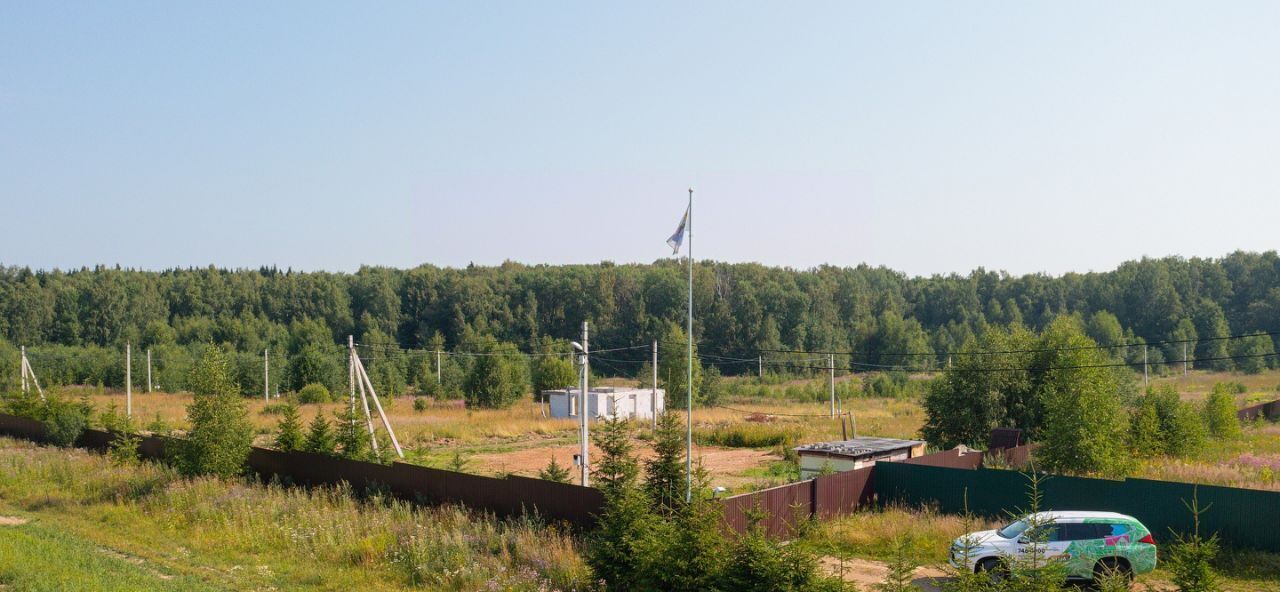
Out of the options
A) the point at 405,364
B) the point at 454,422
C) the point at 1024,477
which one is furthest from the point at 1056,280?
the point at 1024,477

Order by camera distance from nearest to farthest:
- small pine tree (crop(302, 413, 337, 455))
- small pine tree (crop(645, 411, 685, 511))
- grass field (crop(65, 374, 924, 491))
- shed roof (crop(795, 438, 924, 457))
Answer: small pine tree (crop(645, 411, 685, 511)) < shed roof (crop(795, 438, 924, 457)) < small pine tree (crop(302, 413, 337, 455)) < grass field (crop(65, 374, 924, 491))

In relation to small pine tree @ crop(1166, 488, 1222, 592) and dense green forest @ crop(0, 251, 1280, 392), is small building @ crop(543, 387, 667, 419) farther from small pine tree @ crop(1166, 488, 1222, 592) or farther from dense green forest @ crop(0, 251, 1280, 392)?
small pine tree @ crop(1166, 488, 1222, 592)

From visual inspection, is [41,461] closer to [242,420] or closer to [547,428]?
[242,420]

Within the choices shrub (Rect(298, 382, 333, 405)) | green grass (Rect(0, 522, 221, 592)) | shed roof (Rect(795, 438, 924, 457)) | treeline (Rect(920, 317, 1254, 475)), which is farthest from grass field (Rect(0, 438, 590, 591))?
shrub (Rect(298, 382, 333, 405))

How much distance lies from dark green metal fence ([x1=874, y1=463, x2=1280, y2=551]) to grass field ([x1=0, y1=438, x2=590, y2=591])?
971 centimetres

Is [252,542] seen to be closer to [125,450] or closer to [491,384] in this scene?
[125,450]

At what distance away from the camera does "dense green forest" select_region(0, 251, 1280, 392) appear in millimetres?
99500

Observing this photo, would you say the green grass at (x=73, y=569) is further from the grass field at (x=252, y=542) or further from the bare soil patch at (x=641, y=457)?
the bare soil patch at (x=641, y=457)

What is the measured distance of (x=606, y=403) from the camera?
51.8 meters

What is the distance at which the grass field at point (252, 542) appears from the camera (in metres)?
→ 15.4

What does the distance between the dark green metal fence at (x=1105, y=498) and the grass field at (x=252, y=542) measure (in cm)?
971

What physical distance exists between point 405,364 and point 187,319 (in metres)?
38.5

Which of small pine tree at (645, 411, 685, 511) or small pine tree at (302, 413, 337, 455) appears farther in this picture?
small pine tree at (302, 413, 337, 455)

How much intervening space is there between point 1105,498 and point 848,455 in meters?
7.34
